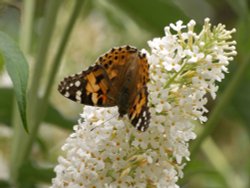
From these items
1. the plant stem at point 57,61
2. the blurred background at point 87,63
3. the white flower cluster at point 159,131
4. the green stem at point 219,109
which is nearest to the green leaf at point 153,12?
the blurred background at point 87,63

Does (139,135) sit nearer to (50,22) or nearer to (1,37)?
(1,37)

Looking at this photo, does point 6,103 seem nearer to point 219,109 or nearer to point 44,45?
point 44,45

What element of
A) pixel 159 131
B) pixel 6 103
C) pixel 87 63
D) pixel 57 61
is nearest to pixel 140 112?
pixel 159 131

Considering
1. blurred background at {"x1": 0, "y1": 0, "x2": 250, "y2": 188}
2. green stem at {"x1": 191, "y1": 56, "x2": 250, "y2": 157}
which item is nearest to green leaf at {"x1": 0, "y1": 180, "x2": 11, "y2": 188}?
blurred background at {"x1": 0, "y1": 0, "x2": 250, "y2": 188}

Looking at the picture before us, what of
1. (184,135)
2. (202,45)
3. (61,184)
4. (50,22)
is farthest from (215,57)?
(50,22)

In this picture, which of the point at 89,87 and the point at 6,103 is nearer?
the point at 89,87

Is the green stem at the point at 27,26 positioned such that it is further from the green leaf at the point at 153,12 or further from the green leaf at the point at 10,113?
the green leaf at the point at 153,12
